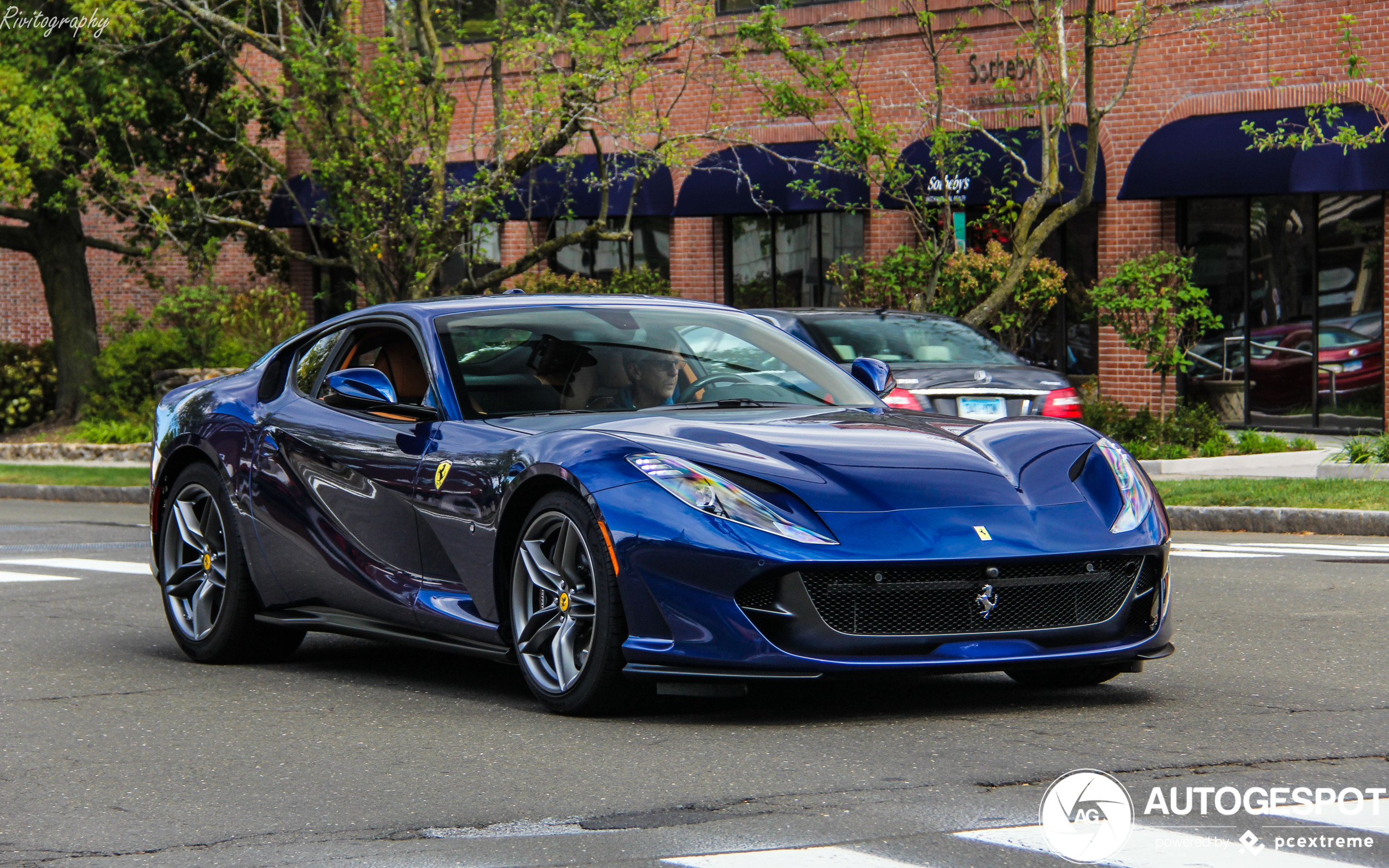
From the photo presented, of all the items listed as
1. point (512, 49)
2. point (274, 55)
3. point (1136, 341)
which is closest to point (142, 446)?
point (274, 55)

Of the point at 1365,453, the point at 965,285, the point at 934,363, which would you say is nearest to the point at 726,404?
the point at 934,363

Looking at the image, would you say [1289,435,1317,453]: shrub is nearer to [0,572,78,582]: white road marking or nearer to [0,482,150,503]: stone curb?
[0,482,150,503]: stone curb

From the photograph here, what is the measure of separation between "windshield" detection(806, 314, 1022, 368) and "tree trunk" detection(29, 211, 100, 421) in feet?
58.3

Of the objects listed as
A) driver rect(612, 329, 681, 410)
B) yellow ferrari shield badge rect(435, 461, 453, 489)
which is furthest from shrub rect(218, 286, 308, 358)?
yellow ferrari shield badge rect(435, 461, 453, 489)

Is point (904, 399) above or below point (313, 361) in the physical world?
below

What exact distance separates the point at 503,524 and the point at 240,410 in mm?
2067

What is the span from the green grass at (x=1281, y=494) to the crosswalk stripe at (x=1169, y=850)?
1073 centimetres

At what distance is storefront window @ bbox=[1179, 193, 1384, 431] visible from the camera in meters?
23.1

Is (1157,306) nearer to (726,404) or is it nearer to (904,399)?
(904,399)

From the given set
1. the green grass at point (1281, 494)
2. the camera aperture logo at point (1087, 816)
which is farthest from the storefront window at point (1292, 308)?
the camera aperture logo at point (1087, 816)

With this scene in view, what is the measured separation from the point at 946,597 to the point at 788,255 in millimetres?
23992

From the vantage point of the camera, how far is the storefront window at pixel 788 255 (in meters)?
28.7

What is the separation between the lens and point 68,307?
28844 mm

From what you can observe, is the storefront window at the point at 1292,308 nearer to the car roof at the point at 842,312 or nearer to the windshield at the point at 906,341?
the windshield at the point at 906,341
